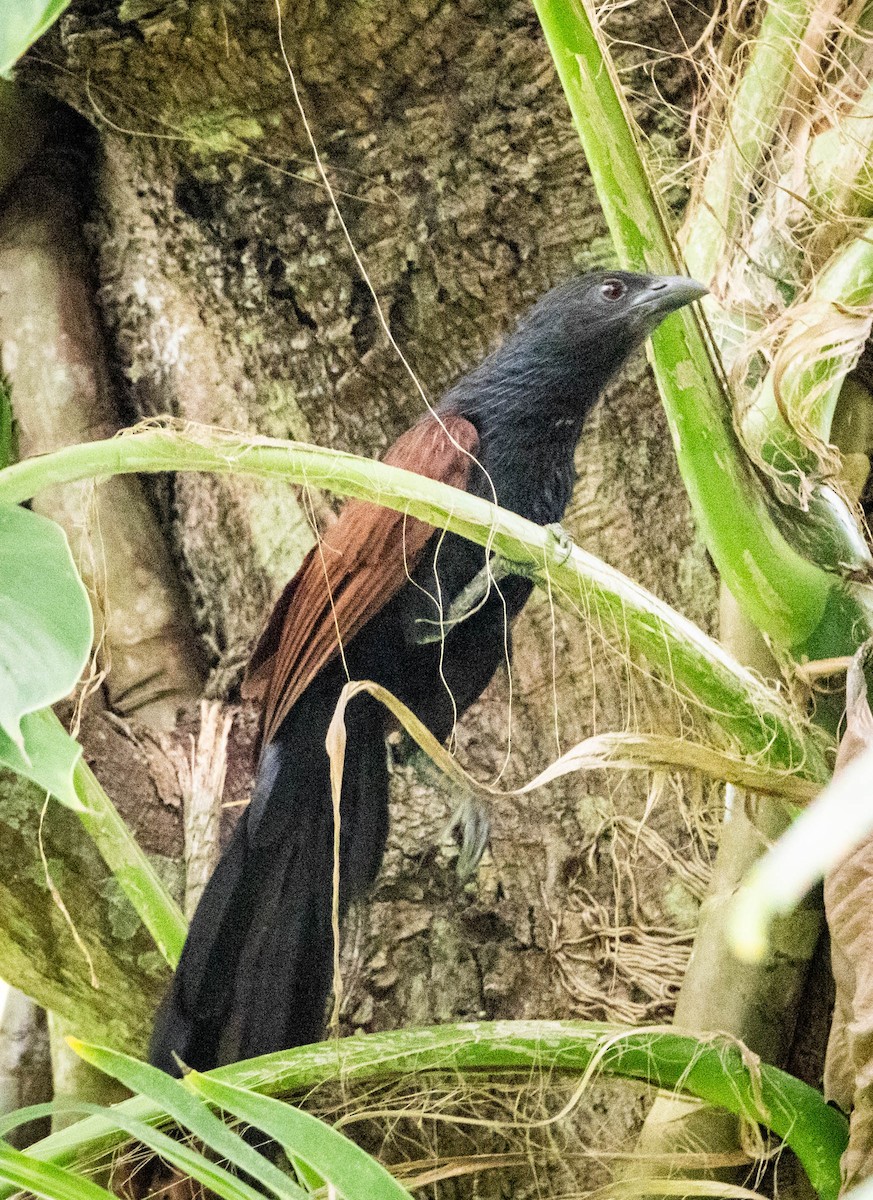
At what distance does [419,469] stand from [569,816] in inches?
11.8

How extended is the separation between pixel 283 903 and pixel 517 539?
0.34 meters

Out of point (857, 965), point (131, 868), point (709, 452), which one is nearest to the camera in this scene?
point (857, 965)

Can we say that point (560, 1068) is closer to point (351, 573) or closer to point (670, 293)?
point (351, 573)

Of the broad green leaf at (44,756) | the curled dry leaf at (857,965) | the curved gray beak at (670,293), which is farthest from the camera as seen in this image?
the curved gray beak at (670,293)

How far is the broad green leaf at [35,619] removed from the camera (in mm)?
552

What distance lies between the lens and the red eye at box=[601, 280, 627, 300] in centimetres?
83

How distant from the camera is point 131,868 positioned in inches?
36.2

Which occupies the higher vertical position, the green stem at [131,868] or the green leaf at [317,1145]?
the green stem at [131,868]

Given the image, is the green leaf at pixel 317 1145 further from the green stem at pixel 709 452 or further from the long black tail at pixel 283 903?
the green stem at pixel 709 452

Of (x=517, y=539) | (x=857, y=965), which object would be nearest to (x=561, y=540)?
(x=517, y=539)

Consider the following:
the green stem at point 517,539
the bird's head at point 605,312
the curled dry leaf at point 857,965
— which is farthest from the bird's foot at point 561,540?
the curled dry leaf at point 857,965

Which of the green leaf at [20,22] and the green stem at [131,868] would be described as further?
the green stem at [131,868]

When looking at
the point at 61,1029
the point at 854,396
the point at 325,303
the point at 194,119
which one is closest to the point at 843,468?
the point at 854,396

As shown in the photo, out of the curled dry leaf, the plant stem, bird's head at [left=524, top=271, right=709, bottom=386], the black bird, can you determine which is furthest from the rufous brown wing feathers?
the curled dry leaf
